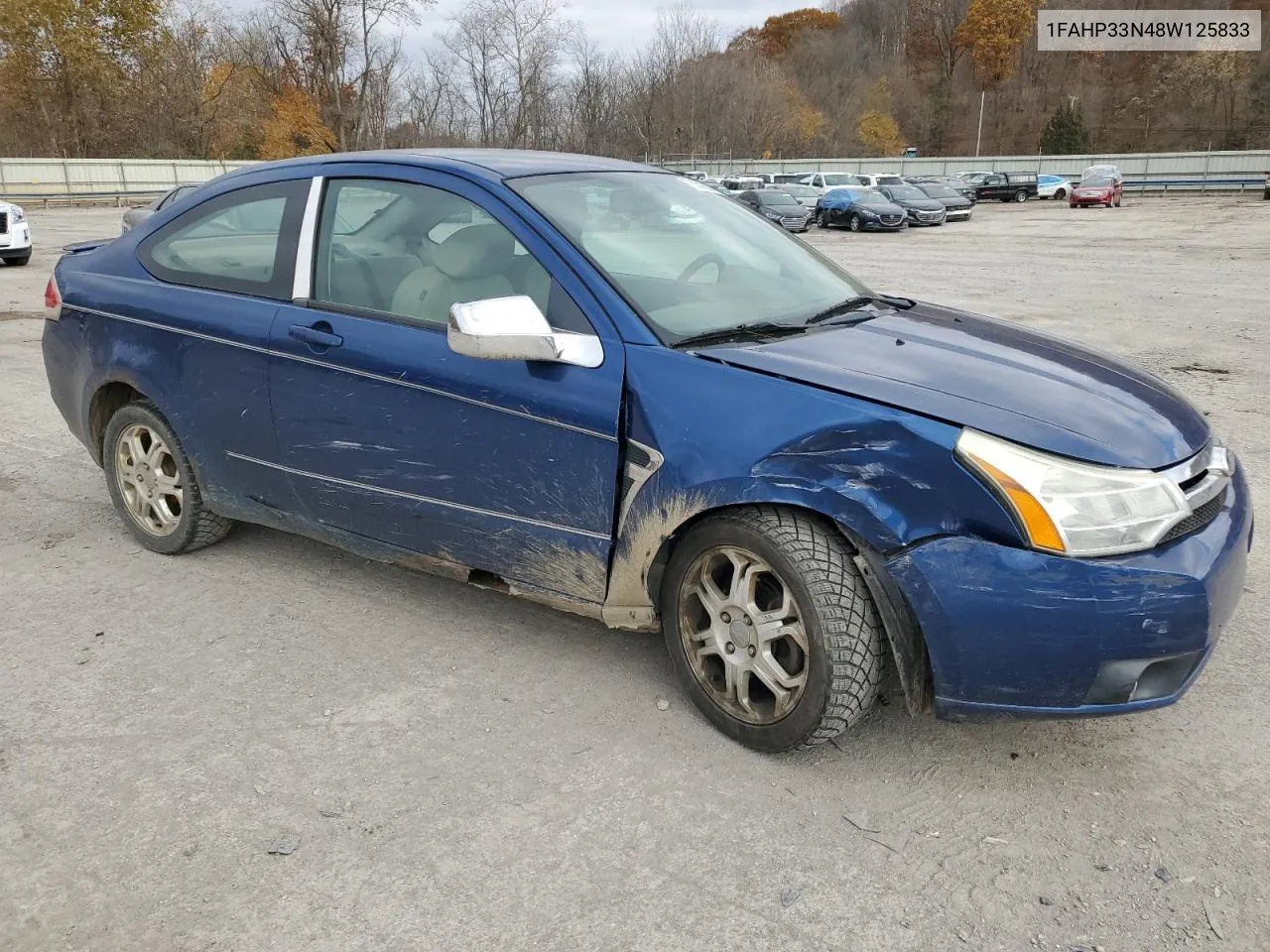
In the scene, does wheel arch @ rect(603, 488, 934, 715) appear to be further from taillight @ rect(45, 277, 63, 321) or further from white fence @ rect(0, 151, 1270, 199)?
white fence @ rect(0, 151, 1270, 199)

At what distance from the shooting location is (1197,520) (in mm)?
2613

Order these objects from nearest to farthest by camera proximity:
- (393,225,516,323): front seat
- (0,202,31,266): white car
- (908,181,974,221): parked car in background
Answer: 1. (393,225,516,323): front seat
2. (0,202,31,266): white car
3. (908,181,974,221): parked car in background

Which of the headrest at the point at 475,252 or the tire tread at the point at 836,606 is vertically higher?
the headrest at the point at 475,252

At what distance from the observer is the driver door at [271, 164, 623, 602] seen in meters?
3.04

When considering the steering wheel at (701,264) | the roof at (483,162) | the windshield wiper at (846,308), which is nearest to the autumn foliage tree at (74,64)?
the roof at (483,162)

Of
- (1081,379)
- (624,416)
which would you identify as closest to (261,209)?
(624,416)

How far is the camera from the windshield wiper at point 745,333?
9.91 feet

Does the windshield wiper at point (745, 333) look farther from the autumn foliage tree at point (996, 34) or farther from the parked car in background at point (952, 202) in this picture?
the autumn foliage tree at point (996, 34)

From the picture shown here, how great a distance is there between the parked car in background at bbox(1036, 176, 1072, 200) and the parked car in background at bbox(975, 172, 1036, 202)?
261 mm

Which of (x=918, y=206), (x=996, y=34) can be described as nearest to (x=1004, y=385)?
(x=918, y=206)

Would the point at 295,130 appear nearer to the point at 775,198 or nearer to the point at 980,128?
the point at 775,198

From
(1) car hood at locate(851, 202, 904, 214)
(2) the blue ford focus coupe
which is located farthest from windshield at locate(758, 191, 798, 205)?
(2) the blue ford focus coupe

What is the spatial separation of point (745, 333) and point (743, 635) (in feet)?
3.06

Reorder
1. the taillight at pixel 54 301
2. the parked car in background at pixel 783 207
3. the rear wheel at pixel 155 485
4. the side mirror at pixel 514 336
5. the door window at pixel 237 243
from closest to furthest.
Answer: the side mirror at pixel 514 336
the door window at pixel 237 243
the rear wheel at pixel 155 485
the taillight at pixel 54 301
the parked car in background at pixel 783 207
